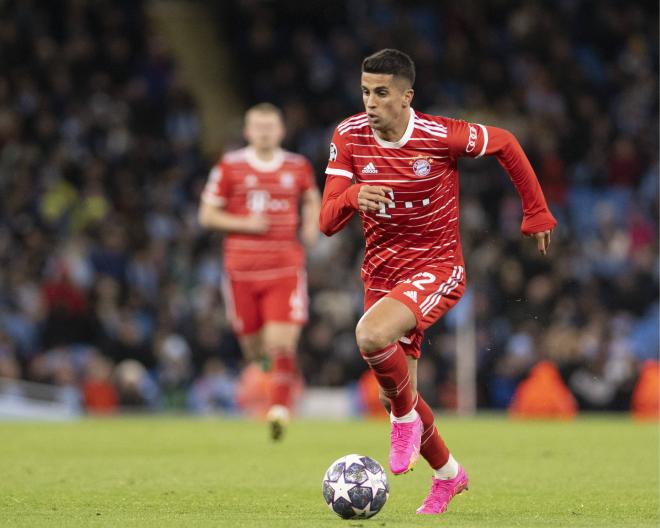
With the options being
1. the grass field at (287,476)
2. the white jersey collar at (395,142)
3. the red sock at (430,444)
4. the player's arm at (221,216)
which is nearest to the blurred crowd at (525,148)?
the grass field at (287,476)

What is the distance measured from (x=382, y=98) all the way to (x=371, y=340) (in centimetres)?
126

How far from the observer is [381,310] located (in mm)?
6895

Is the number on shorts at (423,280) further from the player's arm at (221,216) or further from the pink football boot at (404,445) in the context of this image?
the player's arm at (221,216)

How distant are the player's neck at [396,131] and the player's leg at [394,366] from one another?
0.86m

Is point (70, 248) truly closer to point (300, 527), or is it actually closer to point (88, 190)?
point (88, 190)

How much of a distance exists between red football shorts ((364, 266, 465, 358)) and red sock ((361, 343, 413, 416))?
231mm

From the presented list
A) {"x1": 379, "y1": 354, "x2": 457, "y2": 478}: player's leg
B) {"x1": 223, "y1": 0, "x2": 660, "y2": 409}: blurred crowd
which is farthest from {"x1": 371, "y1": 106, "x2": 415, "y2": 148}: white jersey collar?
{"x1": 223, "y1": 0, "x2": 660, "y2": 409}: blurred crowd

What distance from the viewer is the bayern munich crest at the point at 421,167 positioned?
7.20 m

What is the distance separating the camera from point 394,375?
684 cm

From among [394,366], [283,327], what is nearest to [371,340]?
[394,366]

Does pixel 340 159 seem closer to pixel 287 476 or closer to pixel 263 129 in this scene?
pixel 287 476

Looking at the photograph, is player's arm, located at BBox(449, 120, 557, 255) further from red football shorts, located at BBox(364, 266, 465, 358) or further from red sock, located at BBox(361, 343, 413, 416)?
red sock, located at BBox(361, 343, 413, 416)

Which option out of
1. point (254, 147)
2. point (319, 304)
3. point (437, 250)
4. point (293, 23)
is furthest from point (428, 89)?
point (437, 250)

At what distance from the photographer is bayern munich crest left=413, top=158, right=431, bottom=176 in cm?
720
